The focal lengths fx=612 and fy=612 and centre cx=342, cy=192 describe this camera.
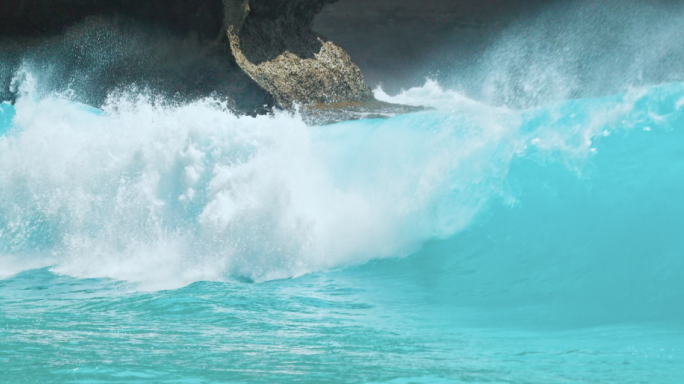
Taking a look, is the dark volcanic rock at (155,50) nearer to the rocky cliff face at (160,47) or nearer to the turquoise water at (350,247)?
the rocky cliff face at (160,47)

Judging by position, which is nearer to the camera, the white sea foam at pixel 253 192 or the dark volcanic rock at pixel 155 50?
the white sea foam at pixel 253 192

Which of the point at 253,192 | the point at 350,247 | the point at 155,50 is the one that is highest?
the point at 155,50

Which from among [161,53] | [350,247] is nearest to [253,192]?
[350,247]

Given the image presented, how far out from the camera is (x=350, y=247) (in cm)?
458

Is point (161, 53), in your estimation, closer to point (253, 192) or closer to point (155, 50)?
point (155, 50)

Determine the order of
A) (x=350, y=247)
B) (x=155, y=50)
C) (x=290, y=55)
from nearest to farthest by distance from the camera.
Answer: (x=350, y=247) → (x=155, y=50) → (x=290, y=55)

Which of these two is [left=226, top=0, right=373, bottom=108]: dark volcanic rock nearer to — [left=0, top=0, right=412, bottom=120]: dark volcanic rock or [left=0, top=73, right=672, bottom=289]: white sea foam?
[left=0, top=0, right=412, bottom=120]: dark volcanic rock

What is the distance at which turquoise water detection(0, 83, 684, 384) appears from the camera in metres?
2.36

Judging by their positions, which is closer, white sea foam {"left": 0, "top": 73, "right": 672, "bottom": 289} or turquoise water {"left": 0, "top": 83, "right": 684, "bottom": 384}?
turquoise water {"left": 0, "top": 83, "right": 684, "bottom": 384}

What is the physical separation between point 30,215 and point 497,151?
4464 millimetres

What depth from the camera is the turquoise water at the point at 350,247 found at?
236 cm

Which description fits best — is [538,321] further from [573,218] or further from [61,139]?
[61,139]

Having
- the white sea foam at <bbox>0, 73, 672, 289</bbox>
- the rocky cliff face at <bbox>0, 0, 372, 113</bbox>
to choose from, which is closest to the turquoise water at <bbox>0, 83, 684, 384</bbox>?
the white sea foam at <bbox>0, 73, 672, 289</bbox>

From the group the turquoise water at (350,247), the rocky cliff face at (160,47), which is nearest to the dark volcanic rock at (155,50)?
the rocky cliff face at (160,47)
